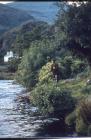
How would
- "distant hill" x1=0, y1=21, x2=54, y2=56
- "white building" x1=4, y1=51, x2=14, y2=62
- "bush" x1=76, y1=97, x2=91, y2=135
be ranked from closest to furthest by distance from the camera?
1. "white building" x1=4, y1=51, x2=14, y2=62
2. "distant hill" x1=0, y1=21, x2=54, y2=56
3. "bush" x1=76, y1=97, x2=91, y2=135

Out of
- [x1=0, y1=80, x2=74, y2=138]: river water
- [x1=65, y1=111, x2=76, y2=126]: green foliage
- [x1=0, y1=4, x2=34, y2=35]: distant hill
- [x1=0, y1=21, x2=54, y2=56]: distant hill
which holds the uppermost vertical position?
[x1=0, y1=4, x2=34, y2=35]: distant hill

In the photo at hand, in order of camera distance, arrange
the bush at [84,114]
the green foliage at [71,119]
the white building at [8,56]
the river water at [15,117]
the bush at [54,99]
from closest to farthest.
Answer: the river water at [15,117] < the white building at [8,56] < the bush at [84,114] < the green foliage at [71,119] < the bush at [54,99]

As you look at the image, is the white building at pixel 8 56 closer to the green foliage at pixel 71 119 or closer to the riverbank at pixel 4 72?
the riverbank at pixel 4 72

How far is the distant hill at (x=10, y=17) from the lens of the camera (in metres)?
2.35

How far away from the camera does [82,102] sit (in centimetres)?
298

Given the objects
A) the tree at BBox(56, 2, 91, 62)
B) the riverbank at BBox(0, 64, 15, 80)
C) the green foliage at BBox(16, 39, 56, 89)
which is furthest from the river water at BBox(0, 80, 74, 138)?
the tree at BBox(56, 2, 91, 62)

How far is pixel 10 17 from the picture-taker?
8.68 feet

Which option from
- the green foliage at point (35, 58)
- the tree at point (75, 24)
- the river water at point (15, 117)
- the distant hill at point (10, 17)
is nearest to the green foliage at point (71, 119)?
the river water at point (15, 117)

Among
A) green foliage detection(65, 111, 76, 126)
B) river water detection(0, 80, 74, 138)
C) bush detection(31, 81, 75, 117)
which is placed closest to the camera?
river water detection(0, 80, 74, 138)

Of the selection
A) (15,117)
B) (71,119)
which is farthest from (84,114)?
(15,117)

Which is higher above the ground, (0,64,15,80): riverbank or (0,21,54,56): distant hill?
(0,21,54,56): distant hill

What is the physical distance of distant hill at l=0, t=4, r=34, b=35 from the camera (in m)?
2.35

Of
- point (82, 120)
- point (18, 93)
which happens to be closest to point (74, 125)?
point (82, 120)

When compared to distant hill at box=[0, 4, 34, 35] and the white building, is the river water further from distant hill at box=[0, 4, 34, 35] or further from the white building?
distant hill at box=[0, 4, 34, 35]
